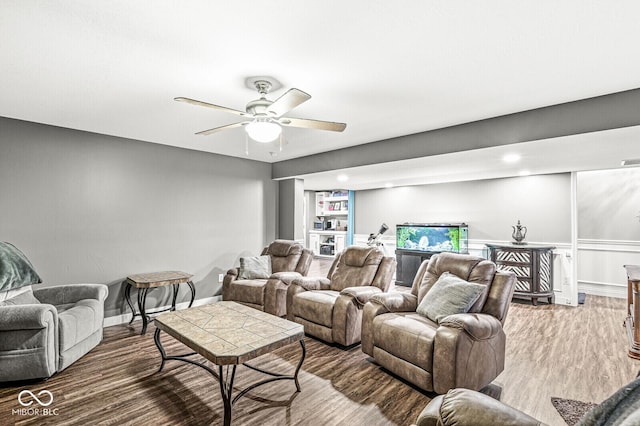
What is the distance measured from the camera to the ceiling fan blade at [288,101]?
2.04 meters

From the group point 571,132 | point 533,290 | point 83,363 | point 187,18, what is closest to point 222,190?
point 83,363

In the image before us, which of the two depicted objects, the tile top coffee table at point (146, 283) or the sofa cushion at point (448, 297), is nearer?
the sofa cushion at point (448, 297)

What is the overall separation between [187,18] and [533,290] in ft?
19.2

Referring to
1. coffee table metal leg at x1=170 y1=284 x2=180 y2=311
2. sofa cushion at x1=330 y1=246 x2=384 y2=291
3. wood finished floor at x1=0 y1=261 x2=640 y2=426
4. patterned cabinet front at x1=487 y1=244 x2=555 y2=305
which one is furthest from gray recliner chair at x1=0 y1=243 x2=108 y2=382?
patterned cabinet front at x1=487 y1=244 x2=555 y2=305

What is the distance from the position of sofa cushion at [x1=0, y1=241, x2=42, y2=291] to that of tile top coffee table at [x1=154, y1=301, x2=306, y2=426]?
1.39m

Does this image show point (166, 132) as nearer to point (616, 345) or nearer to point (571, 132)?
point (571, 132)

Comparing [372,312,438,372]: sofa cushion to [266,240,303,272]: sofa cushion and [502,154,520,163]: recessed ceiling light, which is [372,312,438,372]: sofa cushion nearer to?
[266,240,303,272]: sofa cushion

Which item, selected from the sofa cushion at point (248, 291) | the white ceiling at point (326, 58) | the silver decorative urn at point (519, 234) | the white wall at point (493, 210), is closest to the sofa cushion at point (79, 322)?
the sofa cushion at point (248, 291)

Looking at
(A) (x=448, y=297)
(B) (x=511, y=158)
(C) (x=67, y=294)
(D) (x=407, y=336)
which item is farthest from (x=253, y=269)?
(B) (x=511, y=158)

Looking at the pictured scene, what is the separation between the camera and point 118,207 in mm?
4195

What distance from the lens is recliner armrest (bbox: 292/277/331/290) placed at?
3949mm

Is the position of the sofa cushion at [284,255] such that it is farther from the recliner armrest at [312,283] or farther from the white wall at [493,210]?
the white wall at [493,210]

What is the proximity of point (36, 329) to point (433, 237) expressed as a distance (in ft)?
19.6

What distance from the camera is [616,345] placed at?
11.7 ft
